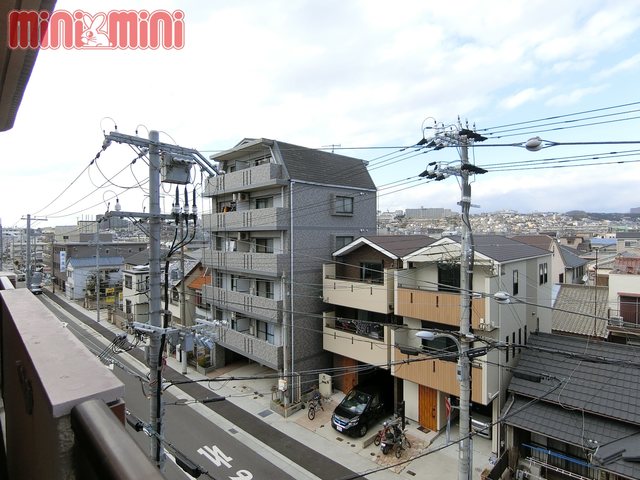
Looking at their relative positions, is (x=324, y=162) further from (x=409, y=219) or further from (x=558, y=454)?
(x=409, y=219)

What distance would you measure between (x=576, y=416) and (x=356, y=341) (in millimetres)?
7813

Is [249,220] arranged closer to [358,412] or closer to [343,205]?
[343,205]

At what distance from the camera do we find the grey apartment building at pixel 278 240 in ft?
54.0

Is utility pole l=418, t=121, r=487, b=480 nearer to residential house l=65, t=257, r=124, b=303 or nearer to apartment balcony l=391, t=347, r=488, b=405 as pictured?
apartment balcony l=391, t=347, r=488, b=405

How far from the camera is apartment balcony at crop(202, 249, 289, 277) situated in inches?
639

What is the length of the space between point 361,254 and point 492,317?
6.59 metres

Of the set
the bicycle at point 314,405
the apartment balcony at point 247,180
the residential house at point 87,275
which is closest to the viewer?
the bicycle at point 314,405

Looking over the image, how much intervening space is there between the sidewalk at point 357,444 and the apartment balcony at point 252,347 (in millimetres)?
1703

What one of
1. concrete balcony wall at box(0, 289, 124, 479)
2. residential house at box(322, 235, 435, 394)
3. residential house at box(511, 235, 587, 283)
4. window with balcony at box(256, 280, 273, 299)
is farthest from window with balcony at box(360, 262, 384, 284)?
concrete balcony wall at box(0, 289, 124, 479)

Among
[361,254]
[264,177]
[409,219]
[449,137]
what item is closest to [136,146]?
[449,137]

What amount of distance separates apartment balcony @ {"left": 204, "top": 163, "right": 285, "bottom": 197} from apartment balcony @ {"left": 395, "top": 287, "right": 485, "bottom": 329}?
759 cm

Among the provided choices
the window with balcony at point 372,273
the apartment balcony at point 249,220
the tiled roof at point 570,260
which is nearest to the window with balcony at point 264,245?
the apartment balcony at point 249,220

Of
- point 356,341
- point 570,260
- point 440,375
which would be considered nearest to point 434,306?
point 440,375

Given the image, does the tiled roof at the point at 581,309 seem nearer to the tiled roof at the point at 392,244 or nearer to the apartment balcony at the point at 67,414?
the tiled roof at the point at 392,244
